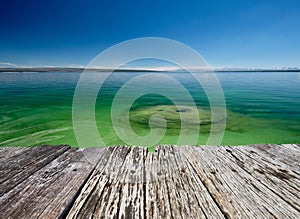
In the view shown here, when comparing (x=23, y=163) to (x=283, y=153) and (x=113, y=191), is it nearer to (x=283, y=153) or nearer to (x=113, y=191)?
(x=113, y=191)

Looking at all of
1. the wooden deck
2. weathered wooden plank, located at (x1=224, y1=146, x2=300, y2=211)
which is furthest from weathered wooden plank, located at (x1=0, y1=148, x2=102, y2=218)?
weathered wooden plank, located at (x1=224, y1=146, x2=300, y2=211)

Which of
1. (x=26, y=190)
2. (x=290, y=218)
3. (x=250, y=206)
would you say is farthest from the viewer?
(x=26, y=190)

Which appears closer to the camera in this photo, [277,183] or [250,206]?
[250,206]

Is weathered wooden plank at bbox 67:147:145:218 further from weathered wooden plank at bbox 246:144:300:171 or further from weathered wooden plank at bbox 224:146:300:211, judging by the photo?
weathered wooden plank at bbox 246:144:300:171

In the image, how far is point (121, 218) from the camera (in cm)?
134

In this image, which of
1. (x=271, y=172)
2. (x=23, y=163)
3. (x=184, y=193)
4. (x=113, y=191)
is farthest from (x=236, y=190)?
(x=23, y=163)

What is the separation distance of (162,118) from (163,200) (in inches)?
378

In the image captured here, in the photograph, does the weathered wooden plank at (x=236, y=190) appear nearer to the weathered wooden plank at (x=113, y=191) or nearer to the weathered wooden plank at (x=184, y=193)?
the weathered wooden plank at (x=184, y=193)

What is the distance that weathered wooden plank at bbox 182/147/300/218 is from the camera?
1401 mm

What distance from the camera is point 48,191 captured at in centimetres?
158

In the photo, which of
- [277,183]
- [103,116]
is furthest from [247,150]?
[103,116]

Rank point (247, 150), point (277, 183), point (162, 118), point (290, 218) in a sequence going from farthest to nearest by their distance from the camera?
1. point (162, 118)
2. point (247, 150)
3. point (277, 183)
4. point (290, 218)

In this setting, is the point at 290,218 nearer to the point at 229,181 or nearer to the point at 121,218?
the point at 229,181

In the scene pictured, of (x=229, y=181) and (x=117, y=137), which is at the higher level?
(x=229, y=181)
